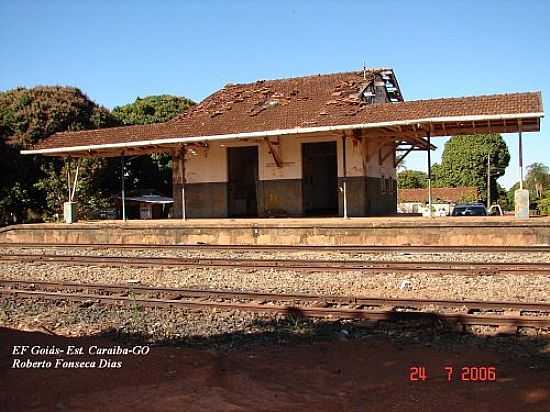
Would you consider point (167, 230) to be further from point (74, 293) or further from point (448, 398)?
point (448, 398)

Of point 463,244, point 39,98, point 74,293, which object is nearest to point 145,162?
point 39,98

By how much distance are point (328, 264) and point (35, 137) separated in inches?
1021

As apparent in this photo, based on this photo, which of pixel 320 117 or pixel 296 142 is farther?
pixel 296 142

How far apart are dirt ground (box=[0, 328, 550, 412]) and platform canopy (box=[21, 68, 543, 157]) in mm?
12466

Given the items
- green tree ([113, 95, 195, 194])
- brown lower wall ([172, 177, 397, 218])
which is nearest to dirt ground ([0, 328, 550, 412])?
brown lower wall ([172, 177, 397, 218])

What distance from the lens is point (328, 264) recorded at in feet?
41.5

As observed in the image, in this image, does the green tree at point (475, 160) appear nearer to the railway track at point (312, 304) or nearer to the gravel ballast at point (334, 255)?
the gravel ballast at point (334, 255)

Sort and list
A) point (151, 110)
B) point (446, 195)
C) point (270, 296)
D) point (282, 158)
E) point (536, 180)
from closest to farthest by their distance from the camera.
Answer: point (270, 296) → point (282, 158) → point (151, 110) → point (446, 195) → point (536, 180)

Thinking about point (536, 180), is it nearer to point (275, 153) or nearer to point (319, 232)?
point (275, 153)

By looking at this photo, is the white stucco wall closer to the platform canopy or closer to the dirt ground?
the platform canopy

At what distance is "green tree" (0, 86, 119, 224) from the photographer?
31.8 meters

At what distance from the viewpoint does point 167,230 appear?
20453 millimetres
